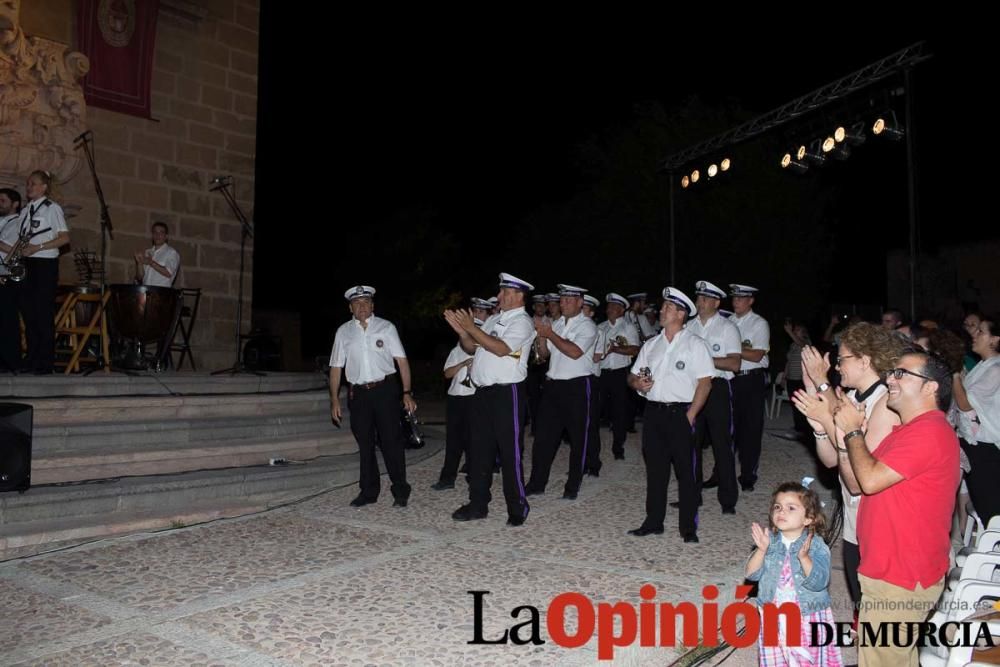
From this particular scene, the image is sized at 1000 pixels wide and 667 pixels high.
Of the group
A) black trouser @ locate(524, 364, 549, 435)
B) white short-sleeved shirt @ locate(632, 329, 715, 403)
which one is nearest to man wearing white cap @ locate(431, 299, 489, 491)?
white short-sleeved shirt @ locate(632, 329, 715, 403)

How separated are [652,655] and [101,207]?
960cm

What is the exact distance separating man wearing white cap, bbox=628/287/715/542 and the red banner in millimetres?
8522

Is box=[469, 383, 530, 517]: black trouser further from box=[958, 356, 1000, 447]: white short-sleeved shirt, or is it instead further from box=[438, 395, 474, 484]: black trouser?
box=[958, 356, 1000, 447]: white short-sleeved shirt

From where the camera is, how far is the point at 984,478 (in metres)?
5.50

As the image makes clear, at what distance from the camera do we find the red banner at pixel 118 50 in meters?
10.8

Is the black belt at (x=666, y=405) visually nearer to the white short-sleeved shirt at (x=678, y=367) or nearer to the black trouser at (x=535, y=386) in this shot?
the white short-sleeved shirt at (x=678, y=367)

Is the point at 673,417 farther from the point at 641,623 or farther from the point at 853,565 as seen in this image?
the point at 853,565

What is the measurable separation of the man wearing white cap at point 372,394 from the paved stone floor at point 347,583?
0.29 m

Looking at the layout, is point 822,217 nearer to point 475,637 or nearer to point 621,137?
point 621,137

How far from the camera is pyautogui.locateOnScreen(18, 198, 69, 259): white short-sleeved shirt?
8086 mm

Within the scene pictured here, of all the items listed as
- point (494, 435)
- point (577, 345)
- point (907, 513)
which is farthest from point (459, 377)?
point (907, 513)

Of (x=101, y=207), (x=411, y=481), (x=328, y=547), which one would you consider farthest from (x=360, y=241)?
(x=328, y=547)

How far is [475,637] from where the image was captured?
401 cm

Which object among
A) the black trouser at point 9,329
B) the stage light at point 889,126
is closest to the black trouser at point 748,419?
the stage light at point 889,126
